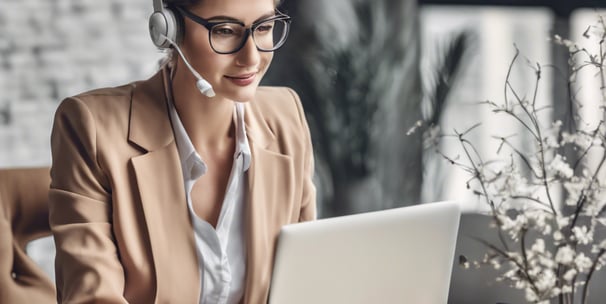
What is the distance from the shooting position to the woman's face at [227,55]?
5.74 ft

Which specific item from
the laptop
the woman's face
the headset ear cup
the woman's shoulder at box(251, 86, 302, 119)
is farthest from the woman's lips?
the laptop

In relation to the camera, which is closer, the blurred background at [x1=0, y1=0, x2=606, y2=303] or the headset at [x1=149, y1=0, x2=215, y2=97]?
the headset at [x1=149, y1=0, x2=215, y2=97]

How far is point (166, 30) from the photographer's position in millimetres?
1742

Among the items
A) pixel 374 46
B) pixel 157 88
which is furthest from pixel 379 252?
pixel 374 46

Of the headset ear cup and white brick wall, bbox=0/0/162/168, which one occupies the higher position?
the headset ear cup

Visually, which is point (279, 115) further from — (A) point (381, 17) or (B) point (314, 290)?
(A) point (381, 17)

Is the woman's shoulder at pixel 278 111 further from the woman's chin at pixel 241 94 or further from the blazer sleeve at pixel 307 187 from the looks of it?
A: the woman's chin at pixel 241 94

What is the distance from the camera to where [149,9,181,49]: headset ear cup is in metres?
1.73

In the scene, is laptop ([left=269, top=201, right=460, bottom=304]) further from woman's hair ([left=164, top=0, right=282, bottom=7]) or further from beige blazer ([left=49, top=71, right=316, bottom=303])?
woman's hair ([left=164, top=0, right=282, bottom=7])

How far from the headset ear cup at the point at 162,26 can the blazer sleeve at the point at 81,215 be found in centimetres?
20

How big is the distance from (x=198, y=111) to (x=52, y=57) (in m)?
1.98

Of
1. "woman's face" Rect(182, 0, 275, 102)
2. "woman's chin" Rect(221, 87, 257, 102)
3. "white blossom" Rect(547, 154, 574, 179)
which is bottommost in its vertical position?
"white blossom" Rect(547, 154, 574, 179)

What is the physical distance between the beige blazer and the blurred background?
1870 millimetres

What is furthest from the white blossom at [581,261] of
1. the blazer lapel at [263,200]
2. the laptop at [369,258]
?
the blazer lapel at [263,200]
